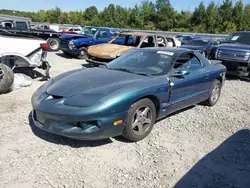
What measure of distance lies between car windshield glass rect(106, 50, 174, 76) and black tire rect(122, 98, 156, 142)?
2.19 ft

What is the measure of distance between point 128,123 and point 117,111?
0.31 metres

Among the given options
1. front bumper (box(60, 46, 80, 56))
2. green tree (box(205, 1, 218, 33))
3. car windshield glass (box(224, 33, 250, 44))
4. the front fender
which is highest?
green tree (box(205, 1, 218, 33))

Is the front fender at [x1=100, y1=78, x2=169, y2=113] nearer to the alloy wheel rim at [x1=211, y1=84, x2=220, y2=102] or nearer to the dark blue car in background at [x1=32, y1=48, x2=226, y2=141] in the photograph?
the dark blue car in background at [x1=32, y1=48, x2=226, y2=141]

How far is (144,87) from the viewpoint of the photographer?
379 centimetres

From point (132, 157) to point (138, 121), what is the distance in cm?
56

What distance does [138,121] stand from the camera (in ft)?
12.5

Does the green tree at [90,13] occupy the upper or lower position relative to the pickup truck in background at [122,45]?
upper

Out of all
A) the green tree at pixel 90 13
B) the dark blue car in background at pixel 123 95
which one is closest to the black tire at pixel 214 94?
the dark blue car in background at pixel 123 95

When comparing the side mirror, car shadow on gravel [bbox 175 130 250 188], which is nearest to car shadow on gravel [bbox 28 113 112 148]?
car shadow on gravel [bbox 175 130 250 188]

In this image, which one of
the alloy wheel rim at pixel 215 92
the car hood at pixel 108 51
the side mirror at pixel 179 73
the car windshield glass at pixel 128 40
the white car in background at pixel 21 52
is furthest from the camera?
the car windshield glass at pixel 128 40

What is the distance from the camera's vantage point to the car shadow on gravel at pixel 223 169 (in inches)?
120

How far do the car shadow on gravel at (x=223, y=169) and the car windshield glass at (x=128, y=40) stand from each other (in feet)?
21.7

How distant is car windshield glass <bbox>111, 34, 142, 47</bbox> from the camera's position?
32.9 ft

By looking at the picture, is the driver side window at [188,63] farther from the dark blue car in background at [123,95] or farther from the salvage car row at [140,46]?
the salvage car row at [140,46]
